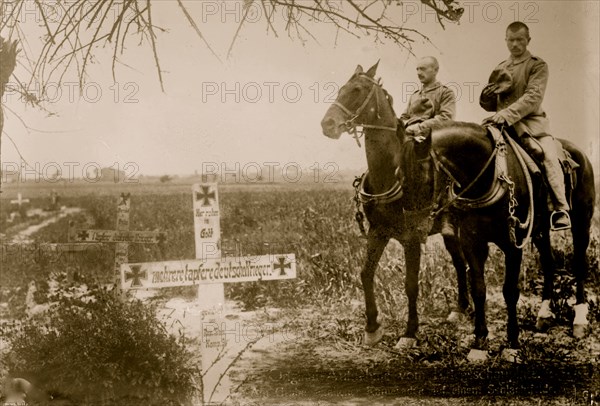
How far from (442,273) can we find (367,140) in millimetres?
1701

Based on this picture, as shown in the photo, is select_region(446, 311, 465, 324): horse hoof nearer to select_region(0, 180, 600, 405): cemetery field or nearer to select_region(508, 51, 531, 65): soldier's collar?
select_region(0, 180, 600, 405): cemetery field

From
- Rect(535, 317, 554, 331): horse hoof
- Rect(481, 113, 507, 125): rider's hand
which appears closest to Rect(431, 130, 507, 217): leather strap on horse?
Rect(481, 113, 507, 125): rider's hand

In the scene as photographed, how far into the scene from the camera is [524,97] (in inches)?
191

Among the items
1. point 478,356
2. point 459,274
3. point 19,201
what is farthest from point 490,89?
point 19,201

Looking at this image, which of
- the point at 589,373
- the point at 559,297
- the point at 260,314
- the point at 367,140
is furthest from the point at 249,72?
the point at 589,373

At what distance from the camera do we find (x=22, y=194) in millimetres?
5191

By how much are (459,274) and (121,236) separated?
3.09m

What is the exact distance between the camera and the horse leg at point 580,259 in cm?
514

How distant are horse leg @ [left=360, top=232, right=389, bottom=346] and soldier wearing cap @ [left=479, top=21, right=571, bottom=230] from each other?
1430mm

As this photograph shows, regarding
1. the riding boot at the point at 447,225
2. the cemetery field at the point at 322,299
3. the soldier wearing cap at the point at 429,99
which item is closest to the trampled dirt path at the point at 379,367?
the cemetery field at the point at 322,299

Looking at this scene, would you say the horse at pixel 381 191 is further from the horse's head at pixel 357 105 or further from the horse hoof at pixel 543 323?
the horse hoof at pixel 543 323

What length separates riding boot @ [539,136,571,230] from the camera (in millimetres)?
4863

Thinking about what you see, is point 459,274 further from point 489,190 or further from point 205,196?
point 205,196

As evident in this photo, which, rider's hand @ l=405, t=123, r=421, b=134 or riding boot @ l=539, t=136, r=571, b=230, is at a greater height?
rider's hand @ l=405, t=123, r=421, b=134
